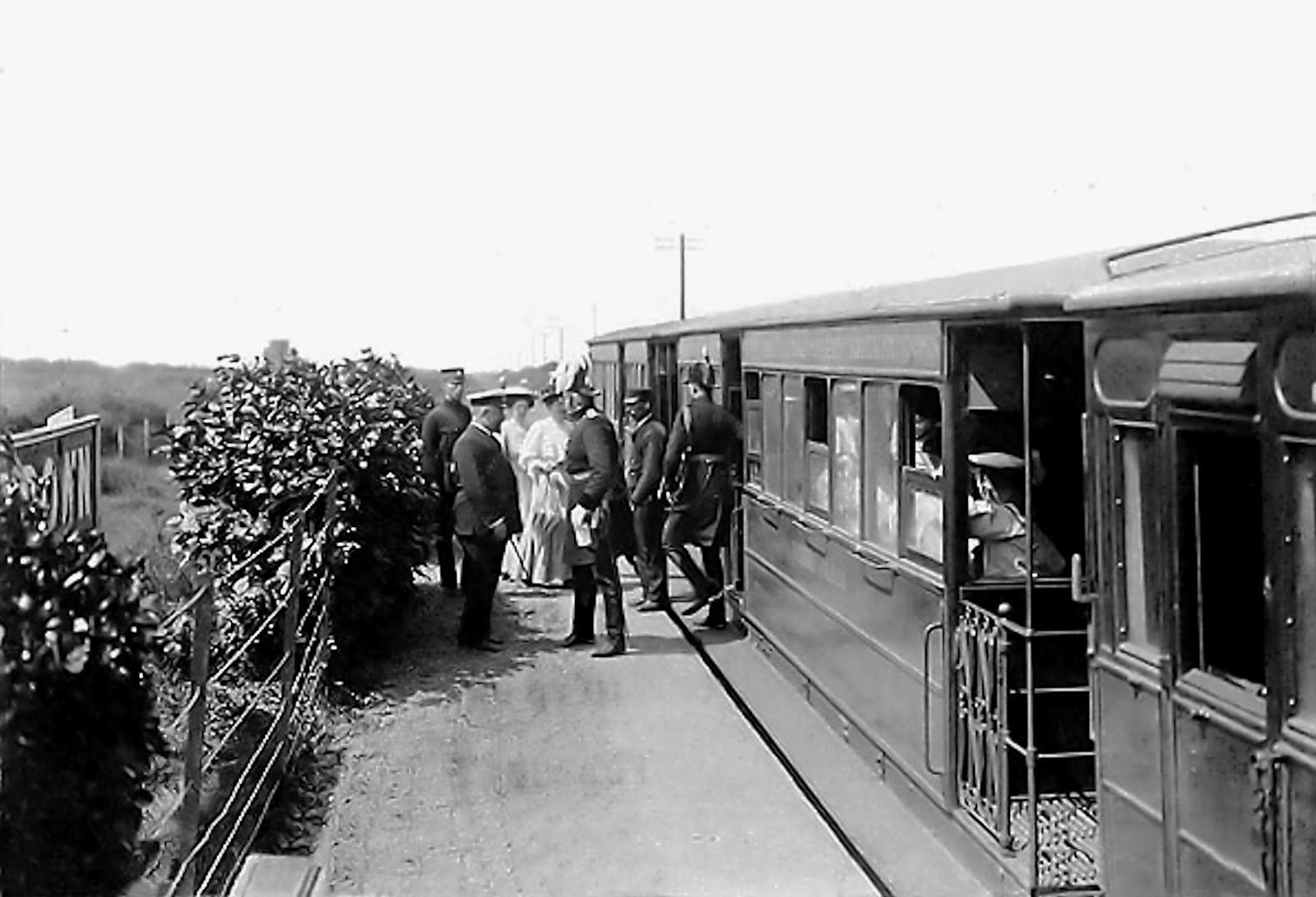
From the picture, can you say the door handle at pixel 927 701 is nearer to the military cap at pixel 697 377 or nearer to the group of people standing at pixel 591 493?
the group of people standing at pixel 591 493

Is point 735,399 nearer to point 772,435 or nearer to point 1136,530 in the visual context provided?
point 772,435

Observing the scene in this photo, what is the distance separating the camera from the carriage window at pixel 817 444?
8281mm

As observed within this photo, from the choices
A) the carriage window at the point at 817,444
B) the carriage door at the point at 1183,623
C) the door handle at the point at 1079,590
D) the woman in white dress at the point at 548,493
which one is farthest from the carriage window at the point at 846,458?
the woman in white dress at the point at 548,493

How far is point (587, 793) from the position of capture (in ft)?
24.1

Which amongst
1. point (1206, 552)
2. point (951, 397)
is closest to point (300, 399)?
point (951, 397)

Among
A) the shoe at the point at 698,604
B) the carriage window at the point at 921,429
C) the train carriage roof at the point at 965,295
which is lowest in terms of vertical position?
the shoe at the point at 698,604

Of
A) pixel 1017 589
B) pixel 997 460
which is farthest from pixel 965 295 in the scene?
pixel 1017 589

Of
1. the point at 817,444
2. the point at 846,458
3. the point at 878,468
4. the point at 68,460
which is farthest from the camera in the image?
the point at 817,444

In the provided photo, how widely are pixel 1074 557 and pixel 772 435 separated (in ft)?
16.2

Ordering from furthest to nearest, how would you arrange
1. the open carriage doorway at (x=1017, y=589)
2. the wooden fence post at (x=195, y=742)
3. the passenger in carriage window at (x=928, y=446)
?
1. the passenger in carriage window at (x=928, y=446)
2. the open carriage doorway at (x=1017, y=589)
3. the wooden fence post at (x=195, y=742)

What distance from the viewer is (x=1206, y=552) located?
4137mm

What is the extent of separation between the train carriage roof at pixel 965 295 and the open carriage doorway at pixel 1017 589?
0.23 meters

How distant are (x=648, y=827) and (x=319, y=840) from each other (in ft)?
5.13

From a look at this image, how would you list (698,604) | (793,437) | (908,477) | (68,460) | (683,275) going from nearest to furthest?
(68,460) → (908,477) → (793,437) → (698,604) → (683,275)
